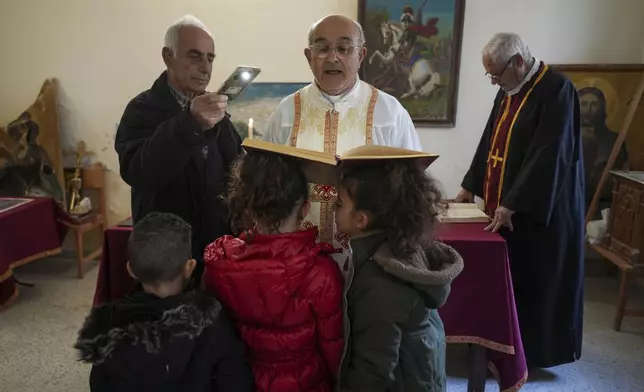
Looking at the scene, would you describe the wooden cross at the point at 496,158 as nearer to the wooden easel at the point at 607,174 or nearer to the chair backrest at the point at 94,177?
the wooden easel at the point at 607,174

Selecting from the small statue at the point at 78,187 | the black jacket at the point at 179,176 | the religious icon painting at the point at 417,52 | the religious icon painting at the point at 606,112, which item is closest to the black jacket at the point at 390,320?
the black jacket at the point at 179,176

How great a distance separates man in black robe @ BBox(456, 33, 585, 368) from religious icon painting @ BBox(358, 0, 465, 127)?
1.18 m

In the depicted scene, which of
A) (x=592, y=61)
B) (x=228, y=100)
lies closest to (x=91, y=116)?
(x=228, y=100)

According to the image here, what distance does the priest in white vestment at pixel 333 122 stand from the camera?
209 cm

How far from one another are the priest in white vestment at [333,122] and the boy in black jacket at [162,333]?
2.65ft

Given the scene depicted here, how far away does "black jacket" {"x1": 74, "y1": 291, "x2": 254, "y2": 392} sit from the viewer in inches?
48.1

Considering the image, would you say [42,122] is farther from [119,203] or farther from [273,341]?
[273,341]

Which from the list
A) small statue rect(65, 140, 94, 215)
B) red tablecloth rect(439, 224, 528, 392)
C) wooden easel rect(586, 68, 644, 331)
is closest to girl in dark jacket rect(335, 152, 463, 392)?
red tablecloth rect(439, 224, 528, 392)

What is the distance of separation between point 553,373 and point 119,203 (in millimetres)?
3636

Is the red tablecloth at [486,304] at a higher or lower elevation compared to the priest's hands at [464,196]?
lower

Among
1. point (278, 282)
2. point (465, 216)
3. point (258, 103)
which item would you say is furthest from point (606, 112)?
point (278, 282)

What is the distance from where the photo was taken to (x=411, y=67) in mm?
4047

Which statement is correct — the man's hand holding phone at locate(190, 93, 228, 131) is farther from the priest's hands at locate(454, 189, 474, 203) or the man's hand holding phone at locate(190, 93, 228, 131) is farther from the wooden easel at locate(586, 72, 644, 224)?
the wooden easel at locate(586, 72, 644, 224)

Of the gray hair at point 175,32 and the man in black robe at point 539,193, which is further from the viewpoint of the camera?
the man in black robe at point 539,193
